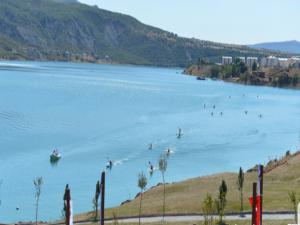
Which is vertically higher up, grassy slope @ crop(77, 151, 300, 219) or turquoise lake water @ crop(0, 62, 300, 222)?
grassy slope @ crop(77, 151, 300, 219)

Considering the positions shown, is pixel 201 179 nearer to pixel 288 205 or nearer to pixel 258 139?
pixel 288 205

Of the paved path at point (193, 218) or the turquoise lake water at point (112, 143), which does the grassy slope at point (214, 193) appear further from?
the turquoise lake water at point (112, 143)

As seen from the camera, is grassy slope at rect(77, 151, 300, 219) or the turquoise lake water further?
the turquoise lake water

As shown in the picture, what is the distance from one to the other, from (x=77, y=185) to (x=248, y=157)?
128 ft

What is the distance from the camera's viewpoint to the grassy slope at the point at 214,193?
174 ft

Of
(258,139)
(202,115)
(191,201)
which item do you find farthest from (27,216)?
(202,115)

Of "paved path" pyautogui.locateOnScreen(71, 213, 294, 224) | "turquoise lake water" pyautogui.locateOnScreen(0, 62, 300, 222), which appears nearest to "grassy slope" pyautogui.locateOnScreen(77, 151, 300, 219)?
"paved path" pyautogui.locateOnScreen(71, 213, 294, 224)

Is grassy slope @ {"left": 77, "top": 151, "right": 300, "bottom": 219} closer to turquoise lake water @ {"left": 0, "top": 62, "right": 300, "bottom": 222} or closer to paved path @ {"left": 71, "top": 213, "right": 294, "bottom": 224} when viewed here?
paved path @ {"left": 71, "top": 213, "right": 294, "bottom": 224}

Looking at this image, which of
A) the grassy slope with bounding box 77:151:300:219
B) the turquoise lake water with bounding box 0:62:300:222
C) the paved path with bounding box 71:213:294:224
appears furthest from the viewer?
the turquoise lake water with bounding box 0:62:300:222

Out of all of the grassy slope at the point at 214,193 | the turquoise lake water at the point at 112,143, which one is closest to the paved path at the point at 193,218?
the grassy slope at the point at 214,193

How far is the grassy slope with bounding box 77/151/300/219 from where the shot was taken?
53031mm

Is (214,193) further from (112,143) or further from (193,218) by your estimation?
(112,143)

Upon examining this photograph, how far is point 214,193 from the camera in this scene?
59969 millimetres

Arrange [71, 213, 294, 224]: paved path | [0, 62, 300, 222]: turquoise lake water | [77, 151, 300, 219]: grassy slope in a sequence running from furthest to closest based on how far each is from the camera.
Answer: [0, 62, 300, 222]: turquoise lake water → [77, 151, 300, 219]: grassy slope → [71, 213, 294, 224]: paved path
